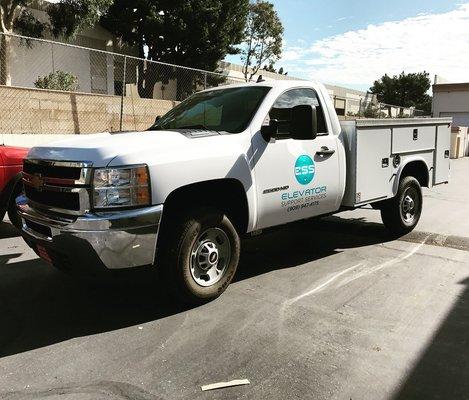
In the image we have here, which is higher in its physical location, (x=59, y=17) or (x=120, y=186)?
(x=59, y=17)

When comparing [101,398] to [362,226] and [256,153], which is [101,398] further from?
[362,226]

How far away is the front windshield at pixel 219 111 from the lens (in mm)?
5020

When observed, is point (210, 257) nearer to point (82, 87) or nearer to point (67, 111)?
point (67, 111)

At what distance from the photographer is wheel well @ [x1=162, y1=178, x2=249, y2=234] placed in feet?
14.1

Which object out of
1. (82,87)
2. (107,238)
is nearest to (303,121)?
(107,238)

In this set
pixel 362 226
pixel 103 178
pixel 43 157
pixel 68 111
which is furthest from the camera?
pixel 68 111

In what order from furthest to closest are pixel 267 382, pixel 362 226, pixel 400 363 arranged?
pixel 362 226 < pixel 400 363 < pixel 267 382

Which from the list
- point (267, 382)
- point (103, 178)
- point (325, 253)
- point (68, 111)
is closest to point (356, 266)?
point (325, 253)

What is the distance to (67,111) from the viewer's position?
12.7m

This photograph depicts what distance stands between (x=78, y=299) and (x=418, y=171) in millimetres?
5339

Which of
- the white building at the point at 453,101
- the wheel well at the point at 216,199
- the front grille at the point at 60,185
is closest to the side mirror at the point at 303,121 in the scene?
the wheel well at the point at 216,199

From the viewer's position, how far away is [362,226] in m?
8.00

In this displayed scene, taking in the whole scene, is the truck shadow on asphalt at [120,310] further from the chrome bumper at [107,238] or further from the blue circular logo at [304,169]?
the blue circular logo at [304,169]

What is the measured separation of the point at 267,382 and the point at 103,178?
196cm
